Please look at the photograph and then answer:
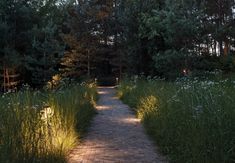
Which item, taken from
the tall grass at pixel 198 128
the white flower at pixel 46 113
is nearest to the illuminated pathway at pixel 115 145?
the tall grass at pixel 198 128

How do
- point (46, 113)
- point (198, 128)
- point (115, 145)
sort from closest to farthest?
point (198, 128) → point (46, 113) → point (115, 145)

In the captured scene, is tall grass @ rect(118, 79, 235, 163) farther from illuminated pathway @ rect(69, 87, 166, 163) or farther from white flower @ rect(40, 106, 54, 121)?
white flower @ rect(40, 106, 54, 121)

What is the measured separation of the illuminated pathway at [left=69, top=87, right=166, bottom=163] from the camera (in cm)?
662

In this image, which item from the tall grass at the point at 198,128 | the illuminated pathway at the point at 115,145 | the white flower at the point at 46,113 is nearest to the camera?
the tall grass at the point at 198,128

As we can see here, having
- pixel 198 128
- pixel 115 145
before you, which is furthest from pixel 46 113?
pixel 198 128

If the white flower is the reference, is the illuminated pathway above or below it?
below

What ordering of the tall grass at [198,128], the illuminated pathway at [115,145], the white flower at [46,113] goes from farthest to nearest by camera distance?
the illuminated pathway at [115,145], the white flower at [46,113], the tall grass at [198,128]

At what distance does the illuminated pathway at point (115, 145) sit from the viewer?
662cm

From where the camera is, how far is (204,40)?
72.8 feet

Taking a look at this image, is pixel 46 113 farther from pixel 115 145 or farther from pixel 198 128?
pixel 198 128

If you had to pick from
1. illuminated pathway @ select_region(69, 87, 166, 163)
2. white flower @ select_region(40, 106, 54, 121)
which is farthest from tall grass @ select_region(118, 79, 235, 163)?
white flower @ select_region(40, 106, 54, 121)

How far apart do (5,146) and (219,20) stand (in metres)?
27.6

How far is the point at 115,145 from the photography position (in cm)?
773

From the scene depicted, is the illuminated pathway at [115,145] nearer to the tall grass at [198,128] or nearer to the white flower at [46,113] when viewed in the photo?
the tall grass at [198,128]
